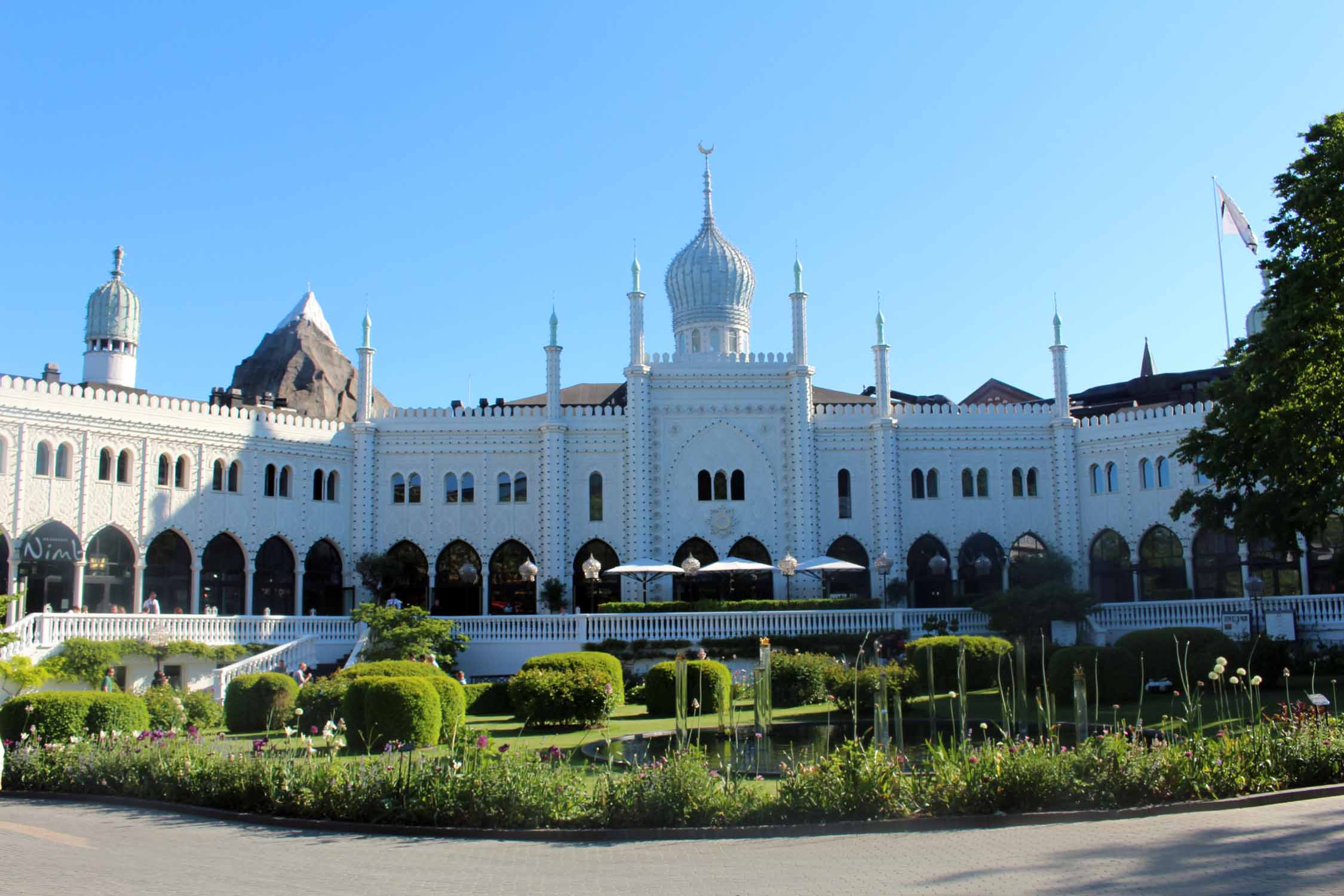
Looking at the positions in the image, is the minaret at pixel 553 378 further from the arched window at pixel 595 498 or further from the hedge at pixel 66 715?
the hedge at pixel 66 715

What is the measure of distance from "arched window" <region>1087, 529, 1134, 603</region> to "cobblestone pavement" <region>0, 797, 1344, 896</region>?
108 ft

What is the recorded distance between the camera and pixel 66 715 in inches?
831

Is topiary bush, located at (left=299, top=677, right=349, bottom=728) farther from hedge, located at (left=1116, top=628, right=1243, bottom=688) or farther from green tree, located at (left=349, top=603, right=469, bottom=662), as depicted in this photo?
hedge, located at (left=1116, top=628, right=1243, bottom=688)

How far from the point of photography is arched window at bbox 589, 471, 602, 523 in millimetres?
47312

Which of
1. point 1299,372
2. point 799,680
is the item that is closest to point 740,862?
point 799,680

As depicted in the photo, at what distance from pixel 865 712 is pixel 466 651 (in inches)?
646

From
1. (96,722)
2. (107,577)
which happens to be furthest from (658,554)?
(96,722)

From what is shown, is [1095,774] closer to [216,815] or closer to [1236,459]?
[216,815]

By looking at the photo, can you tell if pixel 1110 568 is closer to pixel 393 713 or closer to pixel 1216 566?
pixel 1216 566

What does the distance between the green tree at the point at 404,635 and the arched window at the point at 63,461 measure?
36.5ft

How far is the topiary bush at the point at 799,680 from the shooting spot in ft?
95.8

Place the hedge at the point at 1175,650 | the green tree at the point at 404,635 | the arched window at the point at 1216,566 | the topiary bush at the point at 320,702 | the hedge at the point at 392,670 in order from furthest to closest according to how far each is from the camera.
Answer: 1. the arched window at the point at 1216,566
2. the green tree at the point at 404,635
3. the hedge at the point at 1175,650
4. the hedge at the point at 392,670
5. the topiary bush at the point at 320,702

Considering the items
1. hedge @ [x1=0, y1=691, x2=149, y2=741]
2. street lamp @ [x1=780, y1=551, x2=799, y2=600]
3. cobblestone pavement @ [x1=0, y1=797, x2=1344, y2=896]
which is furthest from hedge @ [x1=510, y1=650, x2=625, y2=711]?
street lamp @ [x1=780, y1=551, x2=799, y2=600]

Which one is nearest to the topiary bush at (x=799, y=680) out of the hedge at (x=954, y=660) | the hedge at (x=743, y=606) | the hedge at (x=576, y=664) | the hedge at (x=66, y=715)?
the hedge at (x=954, y=660)
